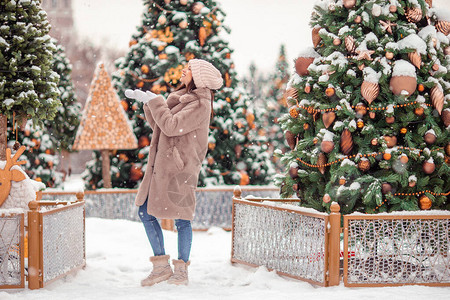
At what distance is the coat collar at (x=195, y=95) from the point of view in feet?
15.9

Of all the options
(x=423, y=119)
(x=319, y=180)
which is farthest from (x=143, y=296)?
(x=423, y=119)

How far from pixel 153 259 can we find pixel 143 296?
0.54m

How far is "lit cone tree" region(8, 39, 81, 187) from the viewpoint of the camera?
10688 millimetres

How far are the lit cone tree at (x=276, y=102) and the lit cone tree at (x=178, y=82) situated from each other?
10.2m

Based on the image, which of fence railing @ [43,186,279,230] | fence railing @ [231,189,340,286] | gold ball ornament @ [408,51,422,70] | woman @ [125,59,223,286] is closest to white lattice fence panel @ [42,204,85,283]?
woman @ [125,59,223,286]

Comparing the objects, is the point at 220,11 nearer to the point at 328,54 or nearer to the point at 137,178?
the point at 137,178

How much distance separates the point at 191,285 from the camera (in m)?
4.81

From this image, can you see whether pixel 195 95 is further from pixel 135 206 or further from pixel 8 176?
pixel 135 206

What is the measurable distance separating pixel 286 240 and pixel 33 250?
2.25 meters

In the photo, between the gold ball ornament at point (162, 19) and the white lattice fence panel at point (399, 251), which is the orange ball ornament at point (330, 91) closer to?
the white lattice fence panel at point (399, 251)

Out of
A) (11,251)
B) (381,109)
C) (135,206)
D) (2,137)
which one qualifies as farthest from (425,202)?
(135,206)

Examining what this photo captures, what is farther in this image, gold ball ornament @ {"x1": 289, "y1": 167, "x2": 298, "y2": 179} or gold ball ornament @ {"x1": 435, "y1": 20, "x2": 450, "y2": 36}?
gold ball ornament @ {"x1": 289, "y1": 167, "x2": 298, "y2": 179}

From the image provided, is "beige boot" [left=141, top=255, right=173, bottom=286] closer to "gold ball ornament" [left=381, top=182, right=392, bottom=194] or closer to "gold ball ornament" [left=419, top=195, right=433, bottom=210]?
"gold ball ornament" [left=381, top=182, right=392, bottom=194]

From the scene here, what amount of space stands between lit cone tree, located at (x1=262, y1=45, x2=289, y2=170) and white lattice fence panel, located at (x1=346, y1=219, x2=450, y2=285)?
16.0 meters
